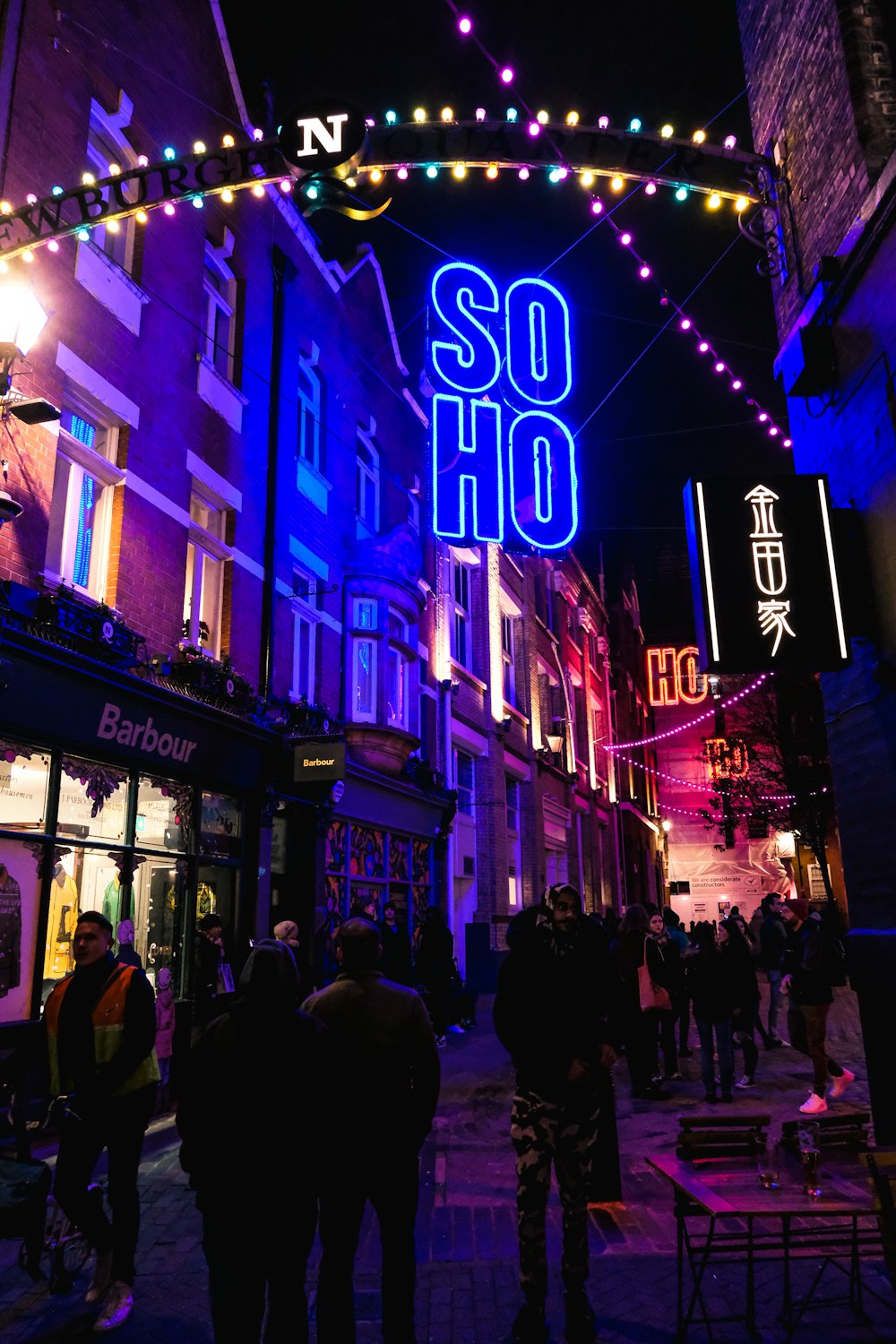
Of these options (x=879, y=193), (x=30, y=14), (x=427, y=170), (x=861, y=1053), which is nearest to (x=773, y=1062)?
(x=861, y=1053)

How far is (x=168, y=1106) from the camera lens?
949cm

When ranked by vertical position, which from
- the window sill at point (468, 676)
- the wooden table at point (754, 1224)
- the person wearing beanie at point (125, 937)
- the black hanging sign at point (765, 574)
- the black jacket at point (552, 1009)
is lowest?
the wooden table at point (754, 1224)

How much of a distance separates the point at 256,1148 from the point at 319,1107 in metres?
0.26

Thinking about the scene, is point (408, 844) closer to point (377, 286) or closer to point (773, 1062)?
point (773, 1062)

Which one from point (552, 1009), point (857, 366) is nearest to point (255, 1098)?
point (552, 1009)

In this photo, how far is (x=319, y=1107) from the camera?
11.4 feet

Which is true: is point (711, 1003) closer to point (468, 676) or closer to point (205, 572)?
point (205, 572)

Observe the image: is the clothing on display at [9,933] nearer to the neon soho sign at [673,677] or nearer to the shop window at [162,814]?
the shop window at [162,814]

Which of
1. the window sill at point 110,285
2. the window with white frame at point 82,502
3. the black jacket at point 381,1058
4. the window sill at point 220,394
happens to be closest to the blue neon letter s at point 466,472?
the window sill at point 220,394

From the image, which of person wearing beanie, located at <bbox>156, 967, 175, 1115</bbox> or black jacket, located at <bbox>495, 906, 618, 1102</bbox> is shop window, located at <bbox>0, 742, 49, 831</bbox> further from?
black jacket, located at <bbox>495, 906, 618, 1102</bbox>

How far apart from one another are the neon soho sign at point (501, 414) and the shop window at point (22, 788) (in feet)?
30.3

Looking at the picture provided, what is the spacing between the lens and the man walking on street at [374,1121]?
375 centimetres

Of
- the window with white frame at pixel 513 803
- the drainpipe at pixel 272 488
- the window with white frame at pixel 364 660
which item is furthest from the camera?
the window with white frame at pixel 513 803

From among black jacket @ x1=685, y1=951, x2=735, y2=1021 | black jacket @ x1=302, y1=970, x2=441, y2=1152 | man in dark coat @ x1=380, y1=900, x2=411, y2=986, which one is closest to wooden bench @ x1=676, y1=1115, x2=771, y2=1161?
black jacket @ x1=302, y1=970, x2=441, y2=1152
